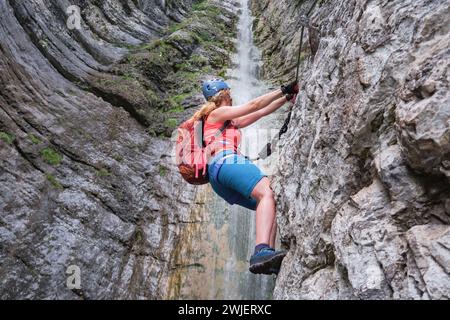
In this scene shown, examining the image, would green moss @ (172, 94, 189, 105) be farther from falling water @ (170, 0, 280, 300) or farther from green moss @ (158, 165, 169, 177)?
falling water @ (170, 0, 280, 300)

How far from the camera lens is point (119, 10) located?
54.6 ft

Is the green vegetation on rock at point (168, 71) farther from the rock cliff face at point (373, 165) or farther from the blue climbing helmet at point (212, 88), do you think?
the rock cliff face at point (373, 165)

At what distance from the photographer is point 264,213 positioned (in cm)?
462

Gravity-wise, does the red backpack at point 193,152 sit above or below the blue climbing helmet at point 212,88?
below

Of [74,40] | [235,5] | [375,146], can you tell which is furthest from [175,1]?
[375,146]

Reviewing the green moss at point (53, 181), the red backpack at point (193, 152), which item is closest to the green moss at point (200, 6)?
the green moss at point (53, 181)

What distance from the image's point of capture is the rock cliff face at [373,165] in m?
2.81

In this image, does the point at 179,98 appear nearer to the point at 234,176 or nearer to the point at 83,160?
the point at 83,160

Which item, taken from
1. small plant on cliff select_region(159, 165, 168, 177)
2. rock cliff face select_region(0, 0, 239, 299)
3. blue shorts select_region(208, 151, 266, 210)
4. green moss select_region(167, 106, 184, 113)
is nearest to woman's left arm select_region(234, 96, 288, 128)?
blue shorts select_region(208, 151, 266, 210)

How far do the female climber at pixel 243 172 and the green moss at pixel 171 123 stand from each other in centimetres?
603

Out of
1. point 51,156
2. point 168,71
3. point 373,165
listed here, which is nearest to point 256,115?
point 373,165

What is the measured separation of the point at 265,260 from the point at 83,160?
253 inches

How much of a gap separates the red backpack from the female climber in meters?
0.09
